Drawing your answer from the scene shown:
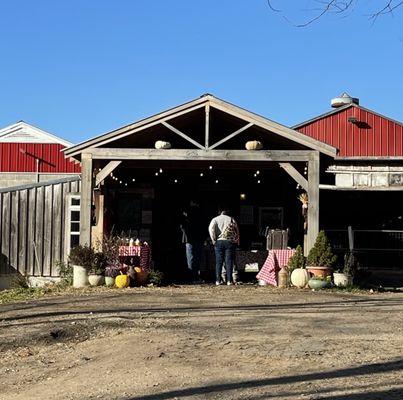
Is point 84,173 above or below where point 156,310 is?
above

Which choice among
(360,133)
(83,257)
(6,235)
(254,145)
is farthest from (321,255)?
(360,133)

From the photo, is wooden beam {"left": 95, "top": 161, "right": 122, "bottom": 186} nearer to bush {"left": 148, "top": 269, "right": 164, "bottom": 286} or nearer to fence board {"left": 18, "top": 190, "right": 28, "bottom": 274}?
bush {"left": 148, "top": 269, "right": 164, "bottom": 286}

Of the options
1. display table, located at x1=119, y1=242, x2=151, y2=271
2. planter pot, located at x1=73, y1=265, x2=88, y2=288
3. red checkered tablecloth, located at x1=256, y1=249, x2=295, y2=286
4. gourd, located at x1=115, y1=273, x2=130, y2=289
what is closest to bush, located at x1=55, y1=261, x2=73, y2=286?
planter pot, located at x1=73, y1=265, x2=88, y2=288

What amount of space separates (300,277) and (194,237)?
3.17 metres

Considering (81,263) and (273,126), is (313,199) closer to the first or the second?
(273,126)

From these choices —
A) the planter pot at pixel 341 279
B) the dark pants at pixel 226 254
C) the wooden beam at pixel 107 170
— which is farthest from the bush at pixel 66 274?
the planter pot at pixel 341 279

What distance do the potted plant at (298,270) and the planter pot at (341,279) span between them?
1.85 ft

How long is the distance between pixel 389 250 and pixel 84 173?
10.4 m

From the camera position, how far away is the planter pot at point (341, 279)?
44.9 feet

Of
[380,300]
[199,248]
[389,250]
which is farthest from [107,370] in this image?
[389,250]

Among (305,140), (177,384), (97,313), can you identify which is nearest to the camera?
(177,384)

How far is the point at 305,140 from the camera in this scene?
14367 mm

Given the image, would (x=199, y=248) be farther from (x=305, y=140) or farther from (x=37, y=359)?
(x=37, y=359)

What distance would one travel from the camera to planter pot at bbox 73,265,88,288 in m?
14.0
